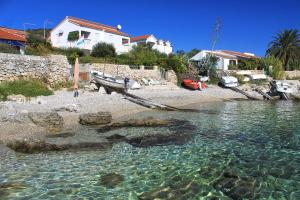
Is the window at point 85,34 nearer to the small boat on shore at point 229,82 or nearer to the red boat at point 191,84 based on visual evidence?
the red boat at point 191,84

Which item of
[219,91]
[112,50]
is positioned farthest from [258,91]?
[112,50]

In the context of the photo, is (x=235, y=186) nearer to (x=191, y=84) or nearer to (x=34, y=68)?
(x=34, y=68)

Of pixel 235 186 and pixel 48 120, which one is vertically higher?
pixel 48 120

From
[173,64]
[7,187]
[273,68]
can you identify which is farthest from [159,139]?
[273,68]

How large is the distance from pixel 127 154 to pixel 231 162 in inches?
134

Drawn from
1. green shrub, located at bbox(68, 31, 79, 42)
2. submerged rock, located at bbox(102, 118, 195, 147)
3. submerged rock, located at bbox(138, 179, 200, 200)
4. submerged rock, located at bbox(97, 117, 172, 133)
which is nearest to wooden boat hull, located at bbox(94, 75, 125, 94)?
submerged rock, located at bbox(102, 118, 195, 147)

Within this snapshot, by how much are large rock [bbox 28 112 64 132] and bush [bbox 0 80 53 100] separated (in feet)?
20.7

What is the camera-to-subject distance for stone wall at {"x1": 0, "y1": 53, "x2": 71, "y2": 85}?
22.7m

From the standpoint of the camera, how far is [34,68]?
2483 cm

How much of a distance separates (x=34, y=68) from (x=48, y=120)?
11823mm

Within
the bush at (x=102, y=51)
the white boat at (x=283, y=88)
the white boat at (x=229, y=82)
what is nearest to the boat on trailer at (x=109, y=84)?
the bush at (x=102, y=51)

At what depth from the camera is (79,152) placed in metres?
10.7

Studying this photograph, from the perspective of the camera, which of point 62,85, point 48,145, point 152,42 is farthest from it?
point 152,42

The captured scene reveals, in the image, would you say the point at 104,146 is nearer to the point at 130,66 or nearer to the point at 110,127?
the point at 110,127
